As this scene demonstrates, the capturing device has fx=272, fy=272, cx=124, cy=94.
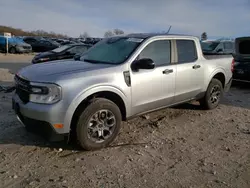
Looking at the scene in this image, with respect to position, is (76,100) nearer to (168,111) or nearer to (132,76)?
(132,76)

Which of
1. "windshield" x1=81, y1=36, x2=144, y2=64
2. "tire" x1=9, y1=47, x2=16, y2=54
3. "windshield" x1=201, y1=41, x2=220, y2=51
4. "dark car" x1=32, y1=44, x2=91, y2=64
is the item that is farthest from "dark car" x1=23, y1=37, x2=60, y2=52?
"windshield" x1=81, y1=36, x2=144, y2=64

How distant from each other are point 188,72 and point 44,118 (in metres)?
3.07

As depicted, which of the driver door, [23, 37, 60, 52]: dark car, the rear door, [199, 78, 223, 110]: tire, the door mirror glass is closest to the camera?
the door mirror glass

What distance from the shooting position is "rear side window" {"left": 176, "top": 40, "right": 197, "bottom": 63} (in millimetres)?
5398

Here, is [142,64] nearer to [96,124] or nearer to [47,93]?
[96,124]

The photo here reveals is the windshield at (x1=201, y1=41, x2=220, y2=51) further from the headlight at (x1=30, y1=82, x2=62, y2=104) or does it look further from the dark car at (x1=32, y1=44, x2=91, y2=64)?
the headlight at (x1=30, y1=82, x2=62, y2=104)

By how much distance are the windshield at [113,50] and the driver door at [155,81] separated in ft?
0.77

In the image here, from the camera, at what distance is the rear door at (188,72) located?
Result: 17.4 ft

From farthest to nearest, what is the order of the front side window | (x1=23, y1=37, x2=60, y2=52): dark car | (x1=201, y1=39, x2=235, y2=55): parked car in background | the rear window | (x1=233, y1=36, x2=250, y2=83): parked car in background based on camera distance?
(x1=23, y1=37, x2=60, y2=52): dark car < (x1=201, y1=39, x2=235, y2=55): parked car in background < the rear window < (x1=233, y1=36, x2=250, y2=83): parked car in background < the front side window

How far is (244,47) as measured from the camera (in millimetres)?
9875

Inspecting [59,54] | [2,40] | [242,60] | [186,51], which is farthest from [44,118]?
[2,40]

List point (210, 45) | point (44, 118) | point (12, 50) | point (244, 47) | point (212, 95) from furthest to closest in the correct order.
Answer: point (12, 50), point (210, 45), point (244, 47), point (212, 95), point (44, 118)

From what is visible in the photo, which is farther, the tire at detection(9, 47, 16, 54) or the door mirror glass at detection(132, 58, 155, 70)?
the tire at detection(9, 47, 16, 54)

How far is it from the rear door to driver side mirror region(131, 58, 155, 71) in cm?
101
